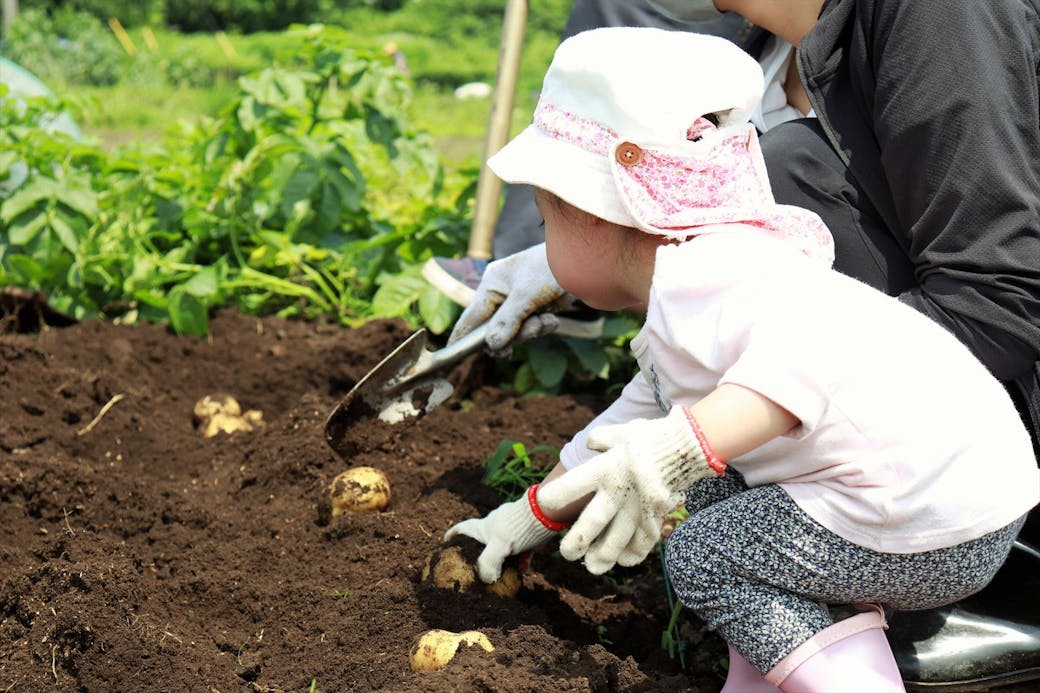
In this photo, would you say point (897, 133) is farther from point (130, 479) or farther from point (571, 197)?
point (130, 479)

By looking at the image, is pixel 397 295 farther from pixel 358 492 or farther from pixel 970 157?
pixel 970 157

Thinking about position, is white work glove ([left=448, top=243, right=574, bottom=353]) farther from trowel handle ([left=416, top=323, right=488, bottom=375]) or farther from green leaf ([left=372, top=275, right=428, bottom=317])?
green leaf ([left=372, top=275, right=428, bottom=317])

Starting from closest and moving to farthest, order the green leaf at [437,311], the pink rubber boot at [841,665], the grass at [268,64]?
the pink rubber boot at [841,665], the green leaf at [437,311], the grass at [268,64]

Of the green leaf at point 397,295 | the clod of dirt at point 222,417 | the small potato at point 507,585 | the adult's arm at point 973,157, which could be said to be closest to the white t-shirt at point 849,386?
the adult's arm at point 973,157

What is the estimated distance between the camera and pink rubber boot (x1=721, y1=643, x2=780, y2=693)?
1.91m

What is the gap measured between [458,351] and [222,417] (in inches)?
28.5

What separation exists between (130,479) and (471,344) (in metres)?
0.80

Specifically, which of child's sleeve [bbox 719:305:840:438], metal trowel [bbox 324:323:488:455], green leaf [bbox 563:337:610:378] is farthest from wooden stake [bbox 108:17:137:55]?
child's sleeve [bbox 719:305:840:438]

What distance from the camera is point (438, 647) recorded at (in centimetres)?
185

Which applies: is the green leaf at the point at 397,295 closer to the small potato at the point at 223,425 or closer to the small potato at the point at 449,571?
the small potato at the point at 223,425

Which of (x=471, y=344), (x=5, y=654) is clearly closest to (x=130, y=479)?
(x=5, y=654)

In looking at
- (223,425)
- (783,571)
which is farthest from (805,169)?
(223,425)

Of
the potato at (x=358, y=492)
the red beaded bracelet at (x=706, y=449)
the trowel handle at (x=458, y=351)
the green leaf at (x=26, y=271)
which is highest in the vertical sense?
the red beaded bracelet at (x=706, y=449)

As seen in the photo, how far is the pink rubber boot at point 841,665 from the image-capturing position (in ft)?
5.48
